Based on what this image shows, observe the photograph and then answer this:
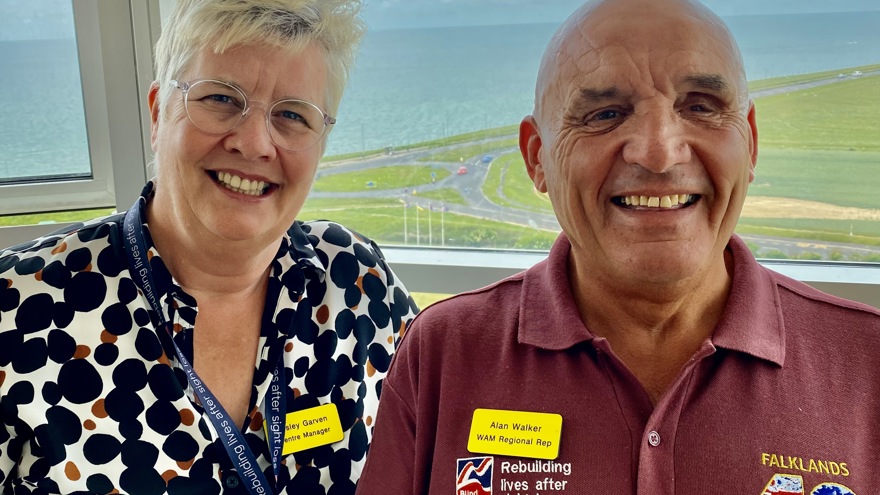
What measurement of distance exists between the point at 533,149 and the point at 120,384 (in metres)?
1.06

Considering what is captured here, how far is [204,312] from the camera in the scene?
75.9 inches

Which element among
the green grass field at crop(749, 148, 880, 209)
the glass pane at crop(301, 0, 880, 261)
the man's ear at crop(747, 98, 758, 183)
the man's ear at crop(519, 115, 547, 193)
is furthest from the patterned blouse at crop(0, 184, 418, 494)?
the green grass field at crop(749, 148, 880, 209)

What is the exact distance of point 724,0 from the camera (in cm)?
243

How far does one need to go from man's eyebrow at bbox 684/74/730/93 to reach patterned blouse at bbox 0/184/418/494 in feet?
3.65

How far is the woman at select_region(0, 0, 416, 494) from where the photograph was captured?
1.71 metres

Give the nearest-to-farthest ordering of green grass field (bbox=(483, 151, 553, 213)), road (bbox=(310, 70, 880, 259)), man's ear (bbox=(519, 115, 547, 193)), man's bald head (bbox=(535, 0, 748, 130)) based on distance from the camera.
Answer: man's bald head (bbox=(535, 0, 748, 130)), man's ear (bbox=(519, 115, 547, 193)), road (bbox=(310, 70, 880, 259)), green grass field (bbox=(483, 151, 553, 213))

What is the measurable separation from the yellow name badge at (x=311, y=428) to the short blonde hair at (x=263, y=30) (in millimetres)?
755

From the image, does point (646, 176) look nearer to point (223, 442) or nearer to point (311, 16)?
point (311, 16)

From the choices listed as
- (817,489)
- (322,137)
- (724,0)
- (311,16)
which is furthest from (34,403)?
Answer: (724,0)

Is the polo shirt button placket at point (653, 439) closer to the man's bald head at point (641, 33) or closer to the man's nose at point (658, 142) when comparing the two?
the man's nose at point (658, 142)

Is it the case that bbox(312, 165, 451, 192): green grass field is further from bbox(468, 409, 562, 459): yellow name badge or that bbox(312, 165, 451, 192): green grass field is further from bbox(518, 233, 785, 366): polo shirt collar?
bbox(468, 409, 562, 459): yellow name badge

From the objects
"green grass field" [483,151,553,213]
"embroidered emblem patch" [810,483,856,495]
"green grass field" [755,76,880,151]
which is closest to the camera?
"embroidered emblem patch" [810,483,856,495]

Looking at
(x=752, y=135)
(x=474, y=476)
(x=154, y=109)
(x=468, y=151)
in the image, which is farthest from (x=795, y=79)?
(x=154, y=109)

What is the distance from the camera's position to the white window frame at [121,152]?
2756 millimetres
